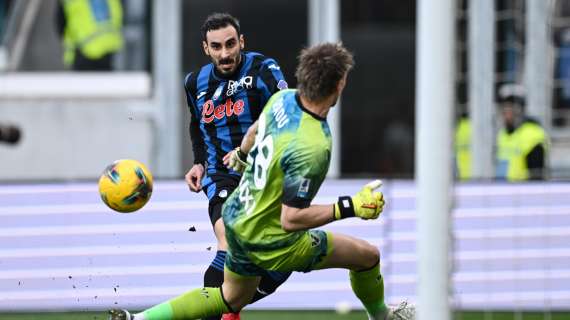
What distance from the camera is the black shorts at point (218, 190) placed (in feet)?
27.8

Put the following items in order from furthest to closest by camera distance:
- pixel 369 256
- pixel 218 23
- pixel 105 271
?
1. pixel 105 271
2. pixel 218 23
3. pixel 369 256

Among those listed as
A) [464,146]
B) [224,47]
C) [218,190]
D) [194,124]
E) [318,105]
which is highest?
[224,47]

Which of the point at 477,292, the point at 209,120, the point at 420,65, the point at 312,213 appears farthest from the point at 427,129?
the point at 477,292

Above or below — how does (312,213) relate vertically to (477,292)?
above

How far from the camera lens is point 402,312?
858cm

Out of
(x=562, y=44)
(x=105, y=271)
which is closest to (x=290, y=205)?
(x=105, y=271)

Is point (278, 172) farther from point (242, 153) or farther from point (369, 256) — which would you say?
point (369, 256)

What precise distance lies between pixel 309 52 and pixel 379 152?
10.3m

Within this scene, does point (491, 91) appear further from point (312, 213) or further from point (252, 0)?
point (312, 213)

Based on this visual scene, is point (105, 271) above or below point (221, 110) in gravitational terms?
below

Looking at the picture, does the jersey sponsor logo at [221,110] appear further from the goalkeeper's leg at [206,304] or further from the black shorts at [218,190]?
the goalkeeper's leg at [206,304]

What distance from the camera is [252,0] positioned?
678 inches

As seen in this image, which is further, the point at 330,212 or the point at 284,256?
the point at 284,256

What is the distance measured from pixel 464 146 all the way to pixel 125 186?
7495 millimetres
